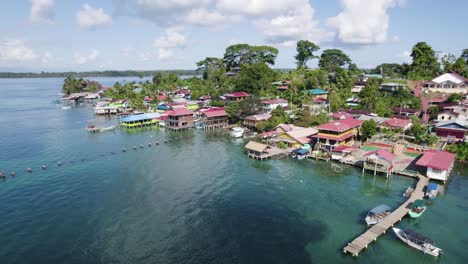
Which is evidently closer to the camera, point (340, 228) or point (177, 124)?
point (340, 228)

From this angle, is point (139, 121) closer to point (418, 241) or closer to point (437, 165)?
point (437, 165)

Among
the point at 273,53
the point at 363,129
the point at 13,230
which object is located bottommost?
the point at 13,230

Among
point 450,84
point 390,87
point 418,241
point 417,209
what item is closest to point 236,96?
point 390,87

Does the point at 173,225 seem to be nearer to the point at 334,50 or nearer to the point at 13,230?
the point at 13,230

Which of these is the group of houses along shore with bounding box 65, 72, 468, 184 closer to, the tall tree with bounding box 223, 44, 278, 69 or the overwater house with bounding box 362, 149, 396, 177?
the overwater house with bounding box 362, 149, 396, 177

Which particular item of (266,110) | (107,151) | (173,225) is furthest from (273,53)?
(173,225)
